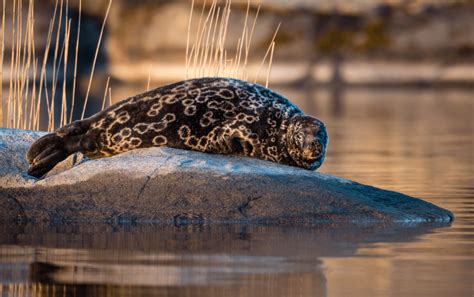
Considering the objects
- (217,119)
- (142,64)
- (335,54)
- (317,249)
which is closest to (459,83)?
(335,54)

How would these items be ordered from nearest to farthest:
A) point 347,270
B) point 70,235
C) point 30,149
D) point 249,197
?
point 347,270 < point 70,235 < point 249,197 < point 30,149

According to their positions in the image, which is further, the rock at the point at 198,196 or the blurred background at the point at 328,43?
the blurred background at the point at 328,43

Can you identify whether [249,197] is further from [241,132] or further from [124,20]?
[124,20]

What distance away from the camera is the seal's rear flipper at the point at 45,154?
8.05 metres

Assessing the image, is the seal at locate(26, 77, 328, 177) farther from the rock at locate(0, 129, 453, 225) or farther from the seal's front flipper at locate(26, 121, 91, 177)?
the rock at locate(0, 129, 453, 225)

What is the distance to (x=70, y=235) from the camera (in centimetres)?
680

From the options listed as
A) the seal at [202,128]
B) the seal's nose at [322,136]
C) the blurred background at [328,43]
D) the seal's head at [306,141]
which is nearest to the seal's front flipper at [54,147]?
the seal at [202,128]

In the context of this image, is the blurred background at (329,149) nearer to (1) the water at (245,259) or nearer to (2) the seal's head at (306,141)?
(1) the water at (245,259)

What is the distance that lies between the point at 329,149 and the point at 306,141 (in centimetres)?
549

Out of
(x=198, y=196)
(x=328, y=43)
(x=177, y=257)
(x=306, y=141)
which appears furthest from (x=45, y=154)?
(x=328, y=43)

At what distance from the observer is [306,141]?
26.8ft

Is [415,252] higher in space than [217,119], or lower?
lower

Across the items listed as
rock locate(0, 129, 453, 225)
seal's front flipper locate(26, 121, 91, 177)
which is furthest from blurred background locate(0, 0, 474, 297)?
seal's front flipper locate(26, 121, 91, 177)

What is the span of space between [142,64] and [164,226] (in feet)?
77.2
